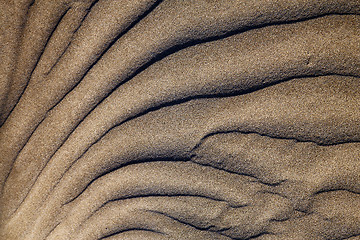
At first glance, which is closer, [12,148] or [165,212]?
[165,212]

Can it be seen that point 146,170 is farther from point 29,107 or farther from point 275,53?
point 275,53

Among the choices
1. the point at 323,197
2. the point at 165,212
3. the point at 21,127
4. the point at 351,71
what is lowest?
the point at 165,212

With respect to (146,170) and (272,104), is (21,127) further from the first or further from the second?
(272,104)

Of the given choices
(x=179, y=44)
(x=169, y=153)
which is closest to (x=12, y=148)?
(x=169, y=153)

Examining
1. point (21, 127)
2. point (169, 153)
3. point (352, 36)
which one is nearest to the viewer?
point (352, 36)

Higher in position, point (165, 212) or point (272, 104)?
point (272, 104)

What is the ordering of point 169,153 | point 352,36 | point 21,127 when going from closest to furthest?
point 352,36 < point 169,153 < point 21,127

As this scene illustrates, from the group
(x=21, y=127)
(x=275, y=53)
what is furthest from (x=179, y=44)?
(x=21, y=127)
